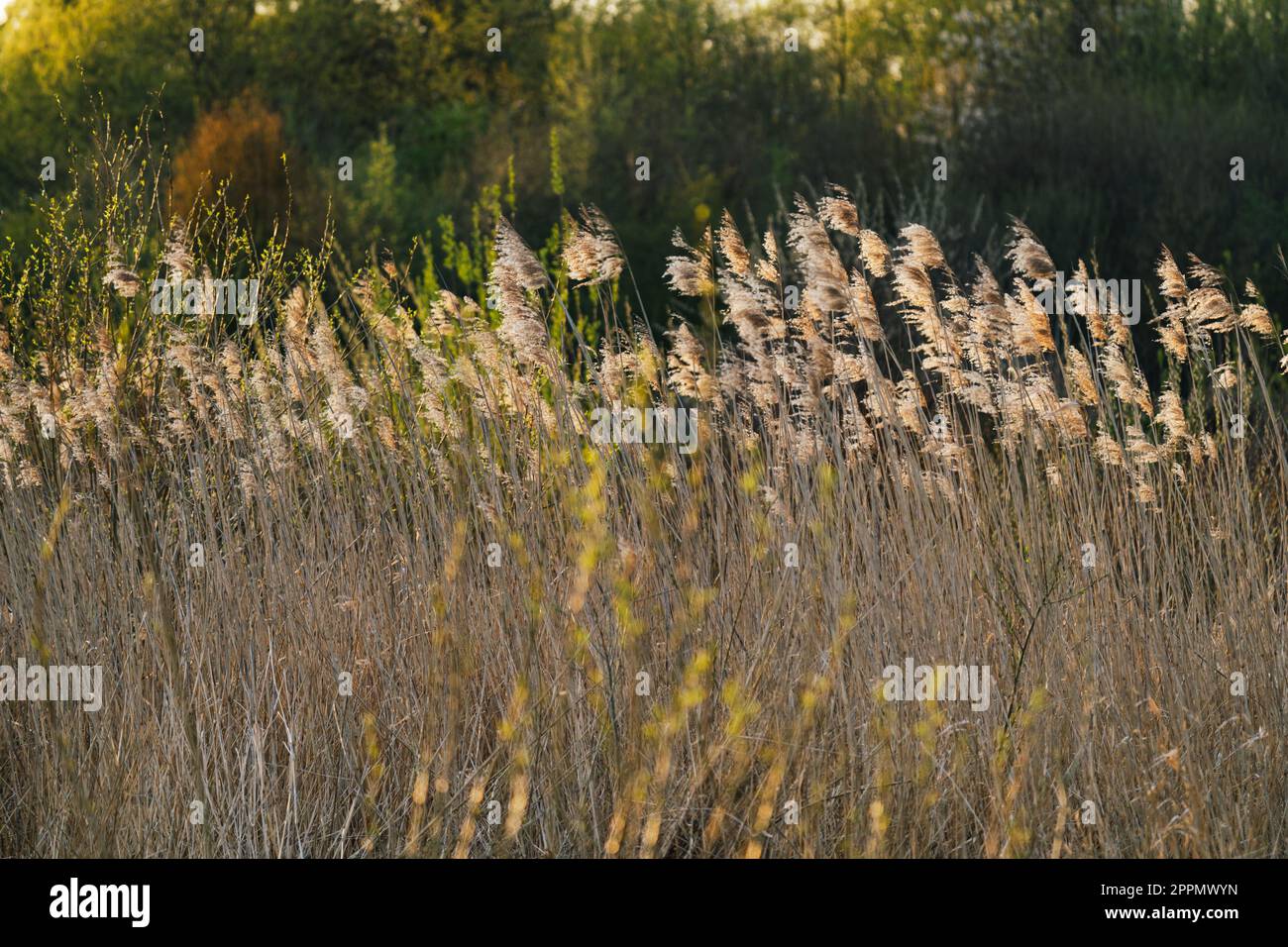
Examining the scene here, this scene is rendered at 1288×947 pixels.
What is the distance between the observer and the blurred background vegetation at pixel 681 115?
12.2 metres

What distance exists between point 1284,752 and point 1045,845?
0.72 meters

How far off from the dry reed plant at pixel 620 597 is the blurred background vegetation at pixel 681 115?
1291mm

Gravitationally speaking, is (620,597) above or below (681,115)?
below

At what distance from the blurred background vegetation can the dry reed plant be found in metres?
1.29

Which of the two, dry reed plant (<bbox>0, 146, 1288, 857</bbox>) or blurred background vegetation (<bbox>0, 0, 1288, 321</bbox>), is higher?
blurred background vegetation (<bbox>0, 0, 1288, 321</bbox>)

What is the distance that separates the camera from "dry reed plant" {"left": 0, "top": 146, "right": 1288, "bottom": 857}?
347 centimetres

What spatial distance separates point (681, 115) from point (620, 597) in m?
15.5

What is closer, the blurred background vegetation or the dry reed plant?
the dry reed plant

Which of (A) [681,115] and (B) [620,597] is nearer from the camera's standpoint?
(B) [620,597]

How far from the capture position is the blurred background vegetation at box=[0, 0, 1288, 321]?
1218 cm

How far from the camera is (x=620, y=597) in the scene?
3080mm

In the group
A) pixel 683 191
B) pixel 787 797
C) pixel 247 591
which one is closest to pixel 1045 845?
pixel 787 797
